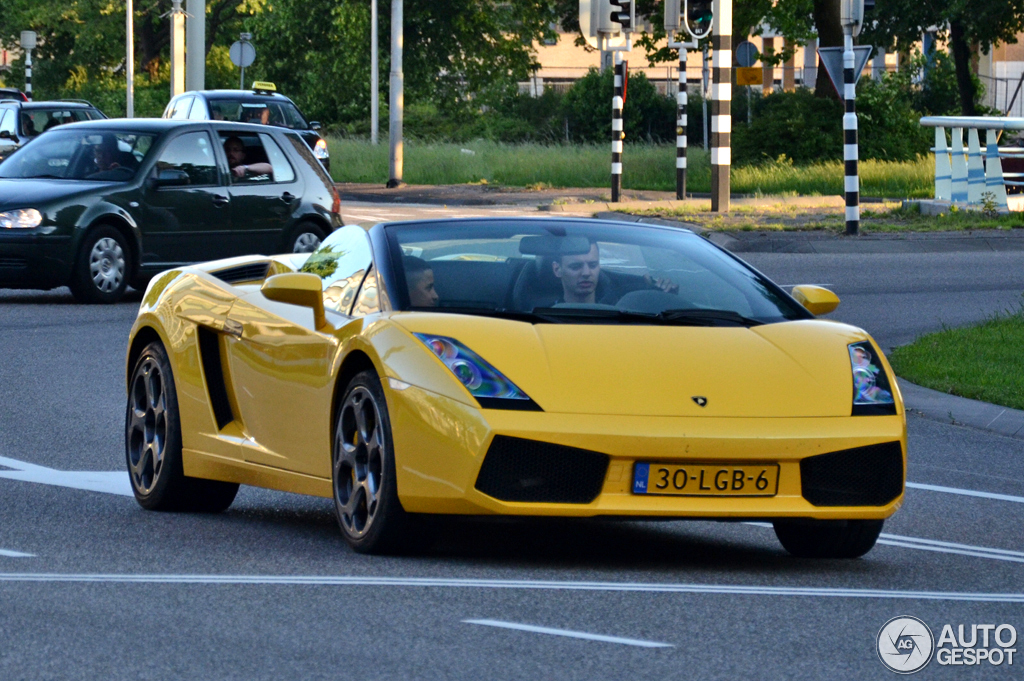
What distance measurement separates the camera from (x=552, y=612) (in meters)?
5.45

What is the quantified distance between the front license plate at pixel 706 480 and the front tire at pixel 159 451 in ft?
7.36

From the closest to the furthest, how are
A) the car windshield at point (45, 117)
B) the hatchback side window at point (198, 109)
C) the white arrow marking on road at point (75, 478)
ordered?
the white arrow marking on road at point (75, 478)
the hatchback side window at point (198, 109)
the car windshield at point (45, 117)

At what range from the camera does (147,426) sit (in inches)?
306

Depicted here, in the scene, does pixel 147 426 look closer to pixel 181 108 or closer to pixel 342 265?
pixel 342 265

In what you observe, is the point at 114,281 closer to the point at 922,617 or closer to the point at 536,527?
the point at 536,527

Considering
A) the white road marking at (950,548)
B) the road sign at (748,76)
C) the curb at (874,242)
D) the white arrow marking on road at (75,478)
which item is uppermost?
the road sign at (748,76)

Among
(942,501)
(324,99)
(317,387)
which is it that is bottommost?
(942,501)

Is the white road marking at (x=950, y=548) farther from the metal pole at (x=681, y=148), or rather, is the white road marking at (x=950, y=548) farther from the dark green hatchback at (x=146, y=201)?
the metal pole at (x=681, y=148)

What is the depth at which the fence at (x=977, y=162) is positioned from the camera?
1033 inches

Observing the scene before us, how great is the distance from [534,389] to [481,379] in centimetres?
16

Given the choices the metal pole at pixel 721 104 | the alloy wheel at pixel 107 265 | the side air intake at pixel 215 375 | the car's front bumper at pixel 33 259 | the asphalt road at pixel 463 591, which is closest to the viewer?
the asphalt road at pixel 463 591

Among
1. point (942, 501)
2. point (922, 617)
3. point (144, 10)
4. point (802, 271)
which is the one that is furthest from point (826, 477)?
point (144, 10)

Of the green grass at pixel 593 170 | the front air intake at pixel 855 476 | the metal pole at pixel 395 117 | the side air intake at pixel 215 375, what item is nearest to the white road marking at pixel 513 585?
Answer: the front air intake at pixel 855 476

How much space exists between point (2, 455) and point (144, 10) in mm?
63596
